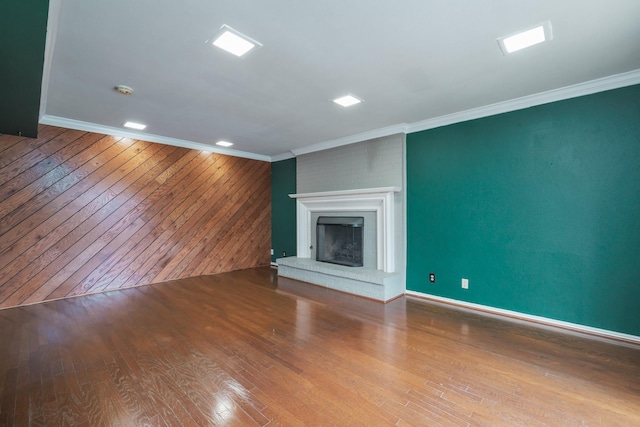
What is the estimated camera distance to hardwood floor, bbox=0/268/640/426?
1.66m

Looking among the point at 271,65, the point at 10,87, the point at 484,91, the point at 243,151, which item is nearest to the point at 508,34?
the point at 484,91

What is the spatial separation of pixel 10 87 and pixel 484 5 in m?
3.44

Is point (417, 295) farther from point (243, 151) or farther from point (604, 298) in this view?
point (243, 151)

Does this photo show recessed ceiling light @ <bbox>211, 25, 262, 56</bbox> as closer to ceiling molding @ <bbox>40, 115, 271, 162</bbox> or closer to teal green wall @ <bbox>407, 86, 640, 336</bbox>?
teal green wall @ <bbox>407, 86, 640, 336</bbox>

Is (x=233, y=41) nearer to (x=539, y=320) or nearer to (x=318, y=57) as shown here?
(x=318, y=57)

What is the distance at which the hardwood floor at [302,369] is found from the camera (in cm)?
166

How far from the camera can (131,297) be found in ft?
12.8

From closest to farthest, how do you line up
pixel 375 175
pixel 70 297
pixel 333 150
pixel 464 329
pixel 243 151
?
1. pixel 464 329
2. pixel 70 297
3. pixel 375 175
4. pixel 333 150
5. pixel 243 151

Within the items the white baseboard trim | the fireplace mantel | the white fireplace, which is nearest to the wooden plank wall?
the fireplace mantel

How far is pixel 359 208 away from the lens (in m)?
4.46

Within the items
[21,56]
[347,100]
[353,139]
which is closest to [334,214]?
[353,139]

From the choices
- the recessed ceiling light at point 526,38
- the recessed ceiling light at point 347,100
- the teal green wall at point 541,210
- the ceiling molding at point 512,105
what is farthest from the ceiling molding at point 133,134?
the recessed ceiling light at point 526,38

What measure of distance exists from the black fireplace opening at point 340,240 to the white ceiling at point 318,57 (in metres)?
1.68

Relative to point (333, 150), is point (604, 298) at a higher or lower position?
lower
